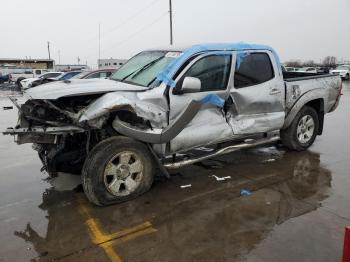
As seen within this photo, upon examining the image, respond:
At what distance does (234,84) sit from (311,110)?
2.36m

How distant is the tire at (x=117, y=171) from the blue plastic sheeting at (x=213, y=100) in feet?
3.56

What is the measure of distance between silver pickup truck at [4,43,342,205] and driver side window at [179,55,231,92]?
0.05 feet

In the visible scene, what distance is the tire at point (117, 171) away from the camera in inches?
170

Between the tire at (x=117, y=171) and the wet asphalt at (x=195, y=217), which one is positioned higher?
the tire at (x=117, y=171)

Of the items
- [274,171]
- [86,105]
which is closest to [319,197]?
[274,171]

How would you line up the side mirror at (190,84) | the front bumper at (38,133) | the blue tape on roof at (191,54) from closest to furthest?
the front bumper at (38,133) → the side mirror at (190,84) → the blue tape on roof at (191,54)

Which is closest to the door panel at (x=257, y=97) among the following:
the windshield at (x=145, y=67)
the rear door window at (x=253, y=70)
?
the rear door window at (x=253, y=70)

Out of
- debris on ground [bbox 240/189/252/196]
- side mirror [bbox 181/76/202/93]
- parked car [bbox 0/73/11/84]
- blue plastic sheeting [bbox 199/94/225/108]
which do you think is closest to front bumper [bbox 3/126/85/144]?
side mirror [bbox 181/76/202/93]

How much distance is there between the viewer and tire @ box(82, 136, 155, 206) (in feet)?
14.2

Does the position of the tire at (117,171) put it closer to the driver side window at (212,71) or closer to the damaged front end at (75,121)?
the damaged front end at (75,121)

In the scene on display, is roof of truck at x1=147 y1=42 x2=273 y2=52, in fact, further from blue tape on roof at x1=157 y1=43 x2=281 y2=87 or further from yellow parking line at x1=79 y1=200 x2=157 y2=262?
yellow parking line at x1=79 y1=200 x2=157 y2=262

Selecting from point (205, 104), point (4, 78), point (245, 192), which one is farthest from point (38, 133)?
point (4, 78)

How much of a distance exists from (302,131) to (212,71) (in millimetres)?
2692

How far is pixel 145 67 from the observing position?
5.44 metres
